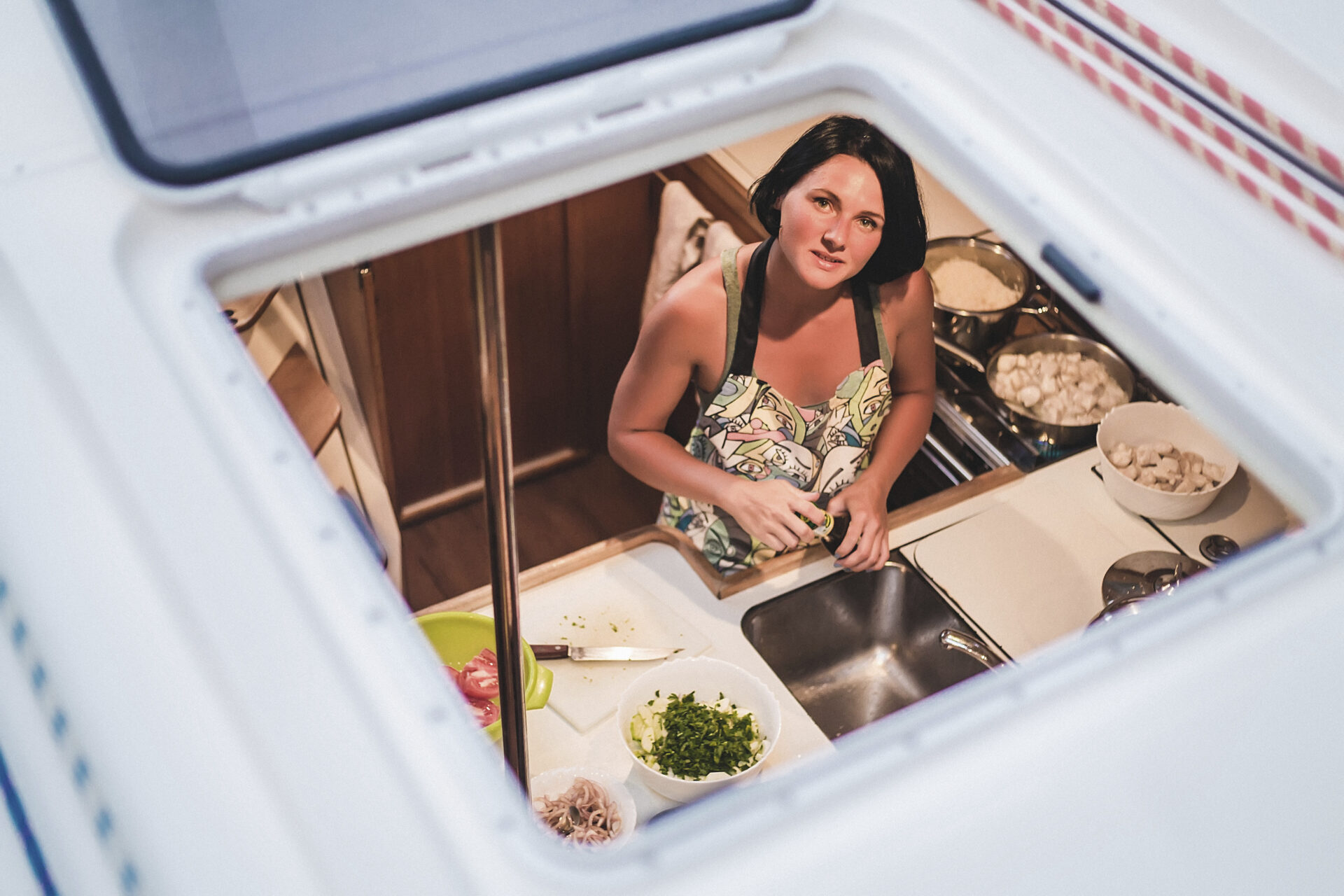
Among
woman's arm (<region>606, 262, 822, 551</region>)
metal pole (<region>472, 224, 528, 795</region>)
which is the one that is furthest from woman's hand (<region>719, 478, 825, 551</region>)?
metal pole (<region>472, 224, 528, 795</region>)

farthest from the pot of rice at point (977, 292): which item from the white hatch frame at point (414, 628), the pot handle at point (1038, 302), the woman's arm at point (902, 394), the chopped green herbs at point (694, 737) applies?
the white hatch frame at point (414, 628)

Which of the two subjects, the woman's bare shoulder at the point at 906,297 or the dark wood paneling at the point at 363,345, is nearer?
the woman's bare shoulder at the point at 906,297

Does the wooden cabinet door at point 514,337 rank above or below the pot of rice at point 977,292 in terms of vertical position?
above

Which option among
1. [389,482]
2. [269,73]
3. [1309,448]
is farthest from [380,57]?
[389,482]

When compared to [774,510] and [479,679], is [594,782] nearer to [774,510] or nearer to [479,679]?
[479,679]

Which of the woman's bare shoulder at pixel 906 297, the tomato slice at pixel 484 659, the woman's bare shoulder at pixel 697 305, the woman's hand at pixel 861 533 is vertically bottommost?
the woman's hand at pixel 861 533

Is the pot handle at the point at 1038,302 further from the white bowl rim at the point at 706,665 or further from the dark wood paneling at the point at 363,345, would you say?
the dark wood paneling at the point at 363,345

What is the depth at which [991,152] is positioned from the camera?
787 millimetres

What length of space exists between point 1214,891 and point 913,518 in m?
1.25

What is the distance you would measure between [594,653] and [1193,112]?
3.22ft

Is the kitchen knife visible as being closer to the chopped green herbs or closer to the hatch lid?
the chopped green herbs

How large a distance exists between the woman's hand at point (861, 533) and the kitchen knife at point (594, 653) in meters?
0.28

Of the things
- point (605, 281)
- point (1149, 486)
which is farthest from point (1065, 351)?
point (605, 281)

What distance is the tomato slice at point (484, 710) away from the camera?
1.35 metres
